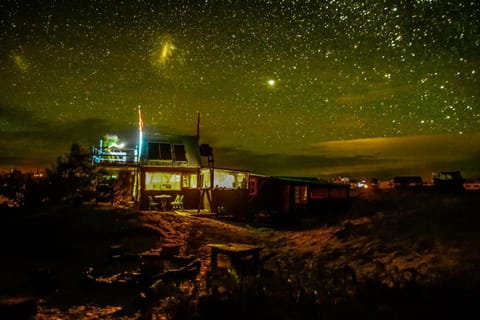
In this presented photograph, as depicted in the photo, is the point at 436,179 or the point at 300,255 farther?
the point at 436,179

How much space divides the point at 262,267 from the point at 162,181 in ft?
53.9

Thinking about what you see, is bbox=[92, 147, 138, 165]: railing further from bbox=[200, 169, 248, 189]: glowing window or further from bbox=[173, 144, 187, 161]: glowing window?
bbox=[200, 169, 248, 189]: glowing window

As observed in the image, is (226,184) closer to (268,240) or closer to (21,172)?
(268,240)

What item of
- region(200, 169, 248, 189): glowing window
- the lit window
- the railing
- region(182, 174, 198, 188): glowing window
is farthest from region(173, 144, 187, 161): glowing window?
the lit window

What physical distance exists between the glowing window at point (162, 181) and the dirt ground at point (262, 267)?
7250mm

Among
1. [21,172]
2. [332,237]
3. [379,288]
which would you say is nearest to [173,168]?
[332,237]

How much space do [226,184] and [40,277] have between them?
1892 cm

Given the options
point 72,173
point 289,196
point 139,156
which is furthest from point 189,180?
point 72,173

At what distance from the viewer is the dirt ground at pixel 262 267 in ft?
21.6

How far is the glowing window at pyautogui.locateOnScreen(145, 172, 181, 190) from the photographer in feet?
84.4

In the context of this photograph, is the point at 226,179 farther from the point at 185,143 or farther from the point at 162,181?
the point at 162,181

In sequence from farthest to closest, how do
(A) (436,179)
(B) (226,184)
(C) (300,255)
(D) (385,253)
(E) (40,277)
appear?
(A) (436,179) < (B) (226,184) < (C) (300,255) < (D) (385,253) < (E) (40,277)

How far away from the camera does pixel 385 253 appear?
Answer: 1214cm

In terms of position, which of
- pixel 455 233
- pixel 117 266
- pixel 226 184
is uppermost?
pixel 226 184
